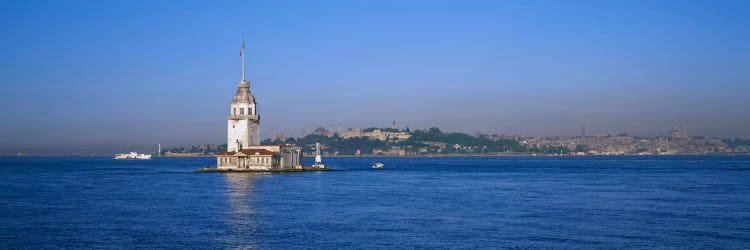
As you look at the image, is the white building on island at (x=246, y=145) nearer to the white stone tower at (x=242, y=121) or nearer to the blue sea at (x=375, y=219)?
the white stone tower at (x=242, y=121)

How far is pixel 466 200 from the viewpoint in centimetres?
5803

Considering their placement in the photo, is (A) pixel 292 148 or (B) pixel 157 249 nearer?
(B) pixel 157 249

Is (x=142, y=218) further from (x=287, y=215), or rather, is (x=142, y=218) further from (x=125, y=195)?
(x=125, y=195)

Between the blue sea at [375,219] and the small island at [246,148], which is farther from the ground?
the small island at [246,148]

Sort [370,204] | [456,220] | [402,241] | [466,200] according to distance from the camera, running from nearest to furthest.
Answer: [402,241] < [456,220] < [370,204] < [466,200]

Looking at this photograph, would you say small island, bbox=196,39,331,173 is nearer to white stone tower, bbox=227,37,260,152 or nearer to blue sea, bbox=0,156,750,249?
white stone tower, bbox=227,37,260,152

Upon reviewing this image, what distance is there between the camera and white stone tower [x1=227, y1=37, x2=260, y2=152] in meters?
109

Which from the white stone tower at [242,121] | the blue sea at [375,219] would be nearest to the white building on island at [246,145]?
the white stone tower at [242,121]

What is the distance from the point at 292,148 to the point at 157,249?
83098 millimetres

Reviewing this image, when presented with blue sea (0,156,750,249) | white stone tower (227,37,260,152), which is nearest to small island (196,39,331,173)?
white stone tower (227,37,260,152)

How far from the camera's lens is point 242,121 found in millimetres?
109375

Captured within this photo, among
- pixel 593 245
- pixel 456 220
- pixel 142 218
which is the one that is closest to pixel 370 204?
pixel 456 220

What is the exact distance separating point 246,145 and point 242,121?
3235 millimetres

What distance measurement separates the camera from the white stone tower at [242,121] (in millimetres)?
109250
